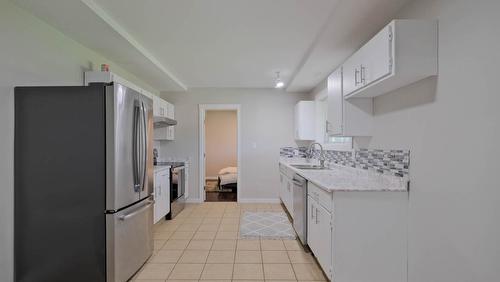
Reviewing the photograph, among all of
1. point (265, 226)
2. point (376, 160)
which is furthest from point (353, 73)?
point (265, 226)

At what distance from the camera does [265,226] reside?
12.3 feet

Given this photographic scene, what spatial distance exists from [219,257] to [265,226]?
44.8 inches

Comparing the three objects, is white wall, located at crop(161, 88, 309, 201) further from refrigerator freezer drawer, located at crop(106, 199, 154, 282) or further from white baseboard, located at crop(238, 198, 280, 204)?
refrigerator freezer drawer, located at crop(106, 199, 154, 282)

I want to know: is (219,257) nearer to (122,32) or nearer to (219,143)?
(122,32)

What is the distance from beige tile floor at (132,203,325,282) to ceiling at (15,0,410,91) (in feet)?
7.83

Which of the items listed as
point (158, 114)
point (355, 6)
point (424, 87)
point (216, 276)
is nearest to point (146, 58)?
point (158, 114)

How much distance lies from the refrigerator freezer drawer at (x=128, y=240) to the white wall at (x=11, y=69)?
2.42 ft

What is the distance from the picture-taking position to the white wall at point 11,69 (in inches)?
74.5

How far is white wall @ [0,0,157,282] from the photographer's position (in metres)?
1.89

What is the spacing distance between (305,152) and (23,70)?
448cm

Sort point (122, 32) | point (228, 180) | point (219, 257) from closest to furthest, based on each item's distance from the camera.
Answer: point (122, 32), point (219, 257), point (228, 180)

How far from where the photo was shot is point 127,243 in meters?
2.21

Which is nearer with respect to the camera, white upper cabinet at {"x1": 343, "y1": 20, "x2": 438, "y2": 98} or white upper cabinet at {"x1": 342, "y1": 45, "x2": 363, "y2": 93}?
white upper cabinet at {"x1": 343, "y1": 20, "x2": 438, "y2": 98}

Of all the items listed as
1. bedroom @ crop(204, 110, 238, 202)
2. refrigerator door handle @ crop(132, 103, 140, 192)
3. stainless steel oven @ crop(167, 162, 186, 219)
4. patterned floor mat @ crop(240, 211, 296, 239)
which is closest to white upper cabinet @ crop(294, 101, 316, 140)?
patterned floor mat @ crop(240, 211, 296, 239)
